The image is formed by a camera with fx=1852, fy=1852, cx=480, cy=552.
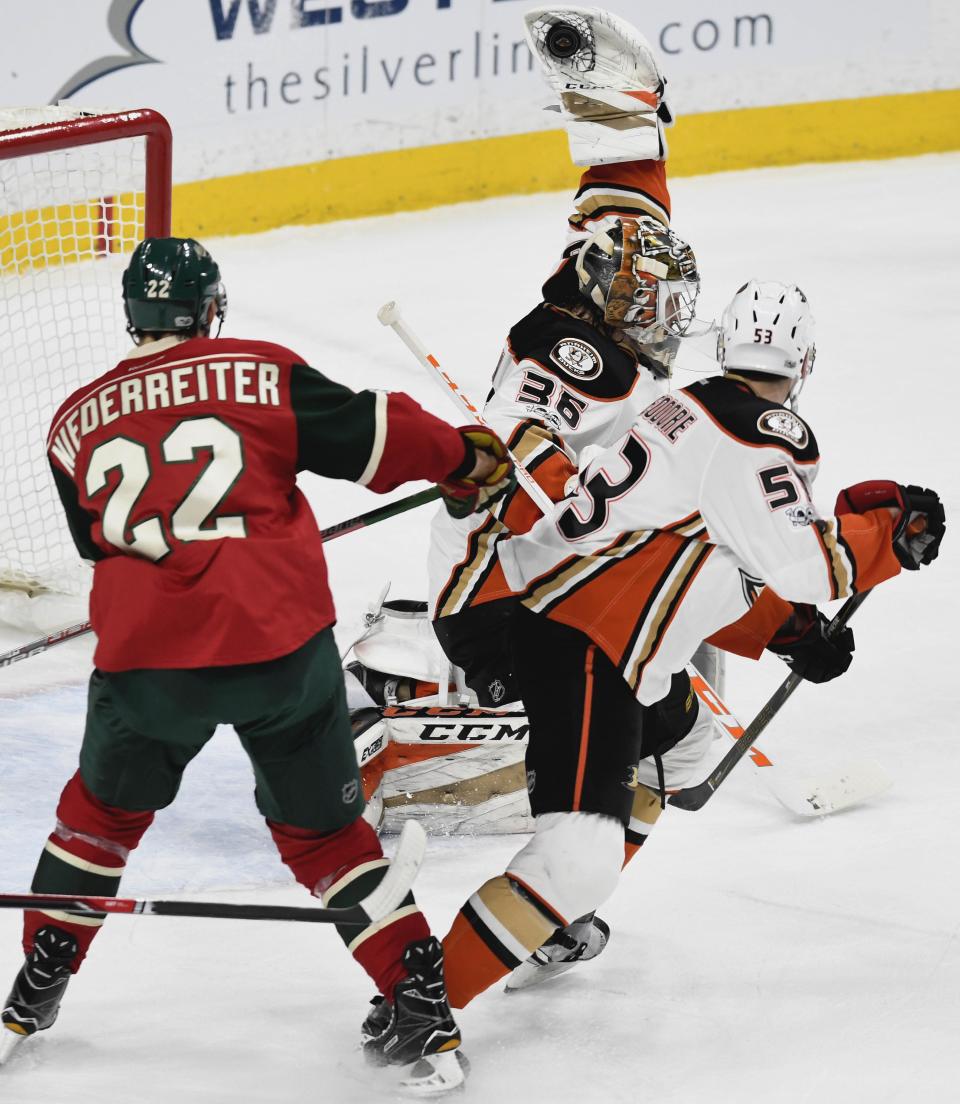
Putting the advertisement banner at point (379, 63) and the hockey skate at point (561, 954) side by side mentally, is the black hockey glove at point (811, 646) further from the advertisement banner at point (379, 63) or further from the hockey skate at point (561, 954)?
the advertisement banner at point (379, 63)

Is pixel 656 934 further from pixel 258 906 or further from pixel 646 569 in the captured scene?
pixel 258 906

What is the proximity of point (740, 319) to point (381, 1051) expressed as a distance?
41.8 inches

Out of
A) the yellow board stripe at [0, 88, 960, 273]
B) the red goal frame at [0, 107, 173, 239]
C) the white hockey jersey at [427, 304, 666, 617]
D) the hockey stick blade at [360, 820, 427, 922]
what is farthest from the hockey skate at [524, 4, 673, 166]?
the yellow board stripe at [0, 88, 960, 273]

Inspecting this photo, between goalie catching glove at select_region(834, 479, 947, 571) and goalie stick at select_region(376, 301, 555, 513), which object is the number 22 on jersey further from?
goalie catching glove at select_region(834, 479, 947, 571)

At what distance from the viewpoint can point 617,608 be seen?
2.44 meters

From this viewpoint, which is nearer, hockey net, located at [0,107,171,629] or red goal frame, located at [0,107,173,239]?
red goal frame, located at [0,107,173,239]

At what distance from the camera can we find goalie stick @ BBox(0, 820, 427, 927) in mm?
2203

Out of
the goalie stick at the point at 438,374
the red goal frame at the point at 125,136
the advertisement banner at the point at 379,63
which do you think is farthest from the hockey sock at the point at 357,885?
the advertisement banner at the point at 379,63

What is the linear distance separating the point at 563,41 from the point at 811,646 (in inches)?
54.4

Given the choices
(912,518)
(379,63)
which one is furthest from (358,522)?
(379,63)

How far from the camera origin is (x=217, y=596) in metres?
2.10

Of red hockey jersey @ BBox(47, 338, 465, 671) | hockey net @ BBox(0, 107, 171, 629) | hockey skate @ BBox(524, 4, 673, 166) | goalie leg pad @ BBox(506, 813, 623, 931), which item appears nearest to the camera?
red hockey jersey @ BBox(47, 338, 465, 671)

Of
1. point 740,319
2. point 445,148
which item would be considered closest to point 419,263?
point 445,148

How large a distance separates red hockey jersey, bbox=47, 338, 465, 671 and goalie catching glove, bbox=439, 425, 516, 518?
108 mm
